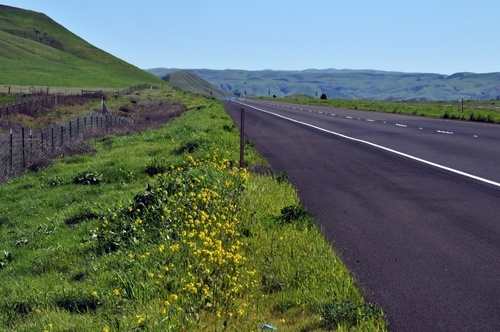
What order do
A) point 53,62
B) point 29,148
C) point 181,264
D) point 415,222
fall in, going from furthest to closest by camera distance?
point 53,62
point 29,148
point 415,222
point 181,264

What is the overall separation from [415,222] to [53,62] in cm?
16144

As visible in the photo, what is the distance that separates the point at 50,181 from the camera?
15.0 metres

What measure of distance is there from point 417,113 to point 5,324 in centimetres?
3916

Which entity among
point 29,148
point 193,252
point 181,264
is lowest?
point 29,148

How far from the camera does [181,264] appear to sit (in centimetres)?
643

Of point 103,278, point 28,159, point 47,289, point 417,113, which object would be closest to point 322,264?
point 103,278

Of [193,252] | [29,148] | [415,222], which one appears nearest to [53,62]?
[29,148]

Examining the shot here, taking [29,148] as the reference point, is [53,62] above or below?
above

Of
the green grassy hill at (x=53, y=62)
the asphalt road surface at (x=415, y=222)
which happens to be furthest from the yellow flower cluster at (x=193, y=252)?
the green grassy hill at (x=53, y=62)

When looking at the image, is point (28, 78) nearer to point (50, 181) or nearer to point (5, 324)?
point (50, 181)

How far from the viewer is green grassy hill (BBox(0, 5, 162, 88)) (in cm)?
12762

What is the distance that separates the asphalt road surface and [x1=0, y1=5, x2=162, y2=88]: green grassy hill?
333 ft

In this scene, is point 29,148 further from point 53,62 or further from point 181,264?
point 53,62

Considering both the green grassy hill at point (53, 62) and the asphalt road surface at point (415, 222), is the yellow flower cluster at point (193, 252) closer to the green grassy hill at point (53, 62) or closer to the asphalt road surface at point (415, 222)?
the asphalt road surface at point (415, 222)
